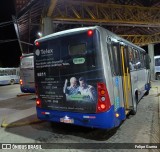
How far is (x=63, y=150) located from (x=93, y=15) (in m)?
9.98

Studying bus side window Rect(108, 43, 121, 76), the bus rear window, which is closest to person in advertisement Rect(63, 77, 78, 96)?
the bus rear window

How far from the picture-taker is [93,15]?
12.9 m

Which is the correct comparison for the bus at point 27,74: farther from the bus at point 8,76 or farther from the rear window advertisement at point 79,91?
the bus at point 8,76

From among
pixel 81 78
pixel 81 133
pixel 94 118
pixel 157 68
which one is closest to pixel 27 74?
pixel 81 133

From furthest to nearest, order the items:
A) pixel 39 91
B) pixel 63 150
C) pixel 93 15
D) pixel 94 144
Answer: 1. pixel 93 15
2. pixel 39 91
3. pixel 94 144
4. pixel 63 150

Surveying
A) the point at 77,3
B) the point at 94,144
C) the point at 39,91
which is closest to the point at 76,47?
the point at 39,91

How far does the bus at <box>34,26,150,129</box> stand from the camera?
4918 millimetres

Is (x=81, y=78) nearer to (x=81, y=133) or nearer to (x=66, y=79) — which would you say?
(x=66, y=79)

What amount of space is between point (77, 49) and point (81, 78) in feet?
2.49

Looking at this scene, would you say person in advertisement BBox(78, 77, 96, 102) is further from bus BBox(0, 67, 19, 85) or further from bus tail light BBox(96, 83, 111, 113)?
bus BBox(0, 67, 19, 85)

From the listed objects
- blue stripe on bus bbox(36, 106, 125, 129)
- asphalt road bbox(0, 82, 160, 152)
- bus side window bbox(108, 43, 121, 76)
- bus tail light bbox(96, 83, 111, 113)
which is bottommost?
asphalt road bbox(0, 82, 160, 152)

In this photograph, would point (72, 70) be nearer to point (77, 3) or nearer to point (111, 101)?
point (111, 101)

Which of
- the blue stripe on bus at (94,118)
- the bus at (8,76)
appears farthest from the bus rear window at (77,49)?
the bus at (8,76)

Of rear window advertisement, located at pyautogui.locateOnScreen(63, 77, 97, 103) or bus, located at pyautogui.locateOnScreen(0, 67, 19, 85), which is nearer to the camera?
rear window advertisement, located at pyautogui.locateOnScreen(63, 77, 97, 103)
